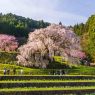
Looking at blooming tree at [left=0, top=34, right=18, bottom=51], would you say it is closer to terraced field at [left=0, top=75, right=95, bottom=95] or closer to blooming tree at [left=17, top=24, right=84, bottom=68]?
blooming tree at [left=17, top=24, right=84, bottom=68]

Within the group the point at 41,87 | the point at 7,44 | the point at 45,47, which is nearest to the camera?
the point at 41,87

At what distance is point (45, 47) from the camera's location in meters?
73.8

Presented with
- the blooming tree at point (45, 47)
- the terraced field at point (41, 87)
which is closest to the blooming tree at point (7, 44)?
the blooming tree at point (45, 47)

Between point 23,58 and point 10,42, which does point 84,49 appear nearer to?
point 10,42

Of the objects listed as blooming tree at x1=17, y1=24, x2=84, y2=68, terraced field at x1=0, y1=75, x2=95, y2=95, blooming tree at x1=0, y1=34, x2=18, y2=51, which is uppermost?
blooming tree at x1=0, y1=34, x2=18, y2=51

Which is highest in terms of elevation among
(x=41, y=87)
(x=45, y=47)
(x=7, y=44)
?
(x=7, y=44)

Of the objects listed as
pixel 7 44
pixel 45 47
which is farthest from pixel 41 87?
pixel 7 44

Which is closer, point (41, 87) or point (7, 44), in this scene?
point (41, 87)

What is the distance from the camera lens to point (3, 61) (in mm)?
73500

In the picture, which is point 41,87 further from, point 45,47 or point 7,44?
point 7,44

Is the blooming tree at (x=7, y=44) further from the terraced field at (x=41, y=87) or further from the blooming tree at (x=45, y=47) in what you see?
the terraced field at (x=41, y=87)

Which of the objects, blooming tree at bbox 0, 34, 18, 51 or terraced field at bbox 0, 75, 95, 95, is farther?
blooming tree at bbox 0, 34, 18, 51

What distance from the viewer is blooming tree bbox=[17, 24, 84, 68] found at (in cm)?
7162

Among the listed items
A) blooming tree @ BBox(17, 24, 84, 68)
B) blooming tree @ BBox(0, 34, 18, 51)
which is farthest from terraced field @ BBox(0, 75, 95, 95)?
blooming tree @ BBox(0, 34, 18, 51)
